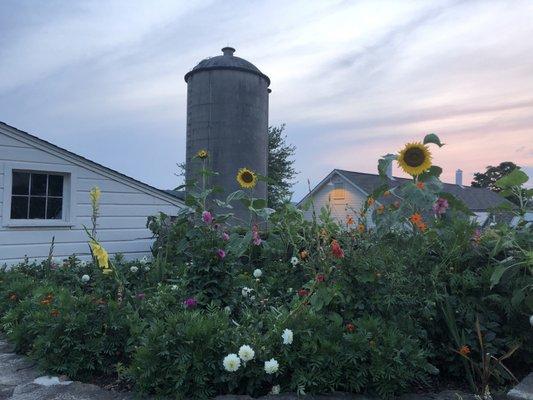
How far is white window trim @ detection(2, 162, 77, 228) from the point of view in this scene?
6.03m

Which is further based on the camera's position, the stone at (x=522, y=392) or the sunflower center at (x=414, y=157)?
the sunflower center at (x=414, y=157)

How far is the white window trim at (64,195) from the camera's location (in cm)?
603

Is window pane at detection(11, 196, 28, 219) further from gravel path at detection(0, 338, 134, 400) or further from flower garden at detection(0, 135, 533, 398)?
gravel path at detection(0, 338, 134, 400)

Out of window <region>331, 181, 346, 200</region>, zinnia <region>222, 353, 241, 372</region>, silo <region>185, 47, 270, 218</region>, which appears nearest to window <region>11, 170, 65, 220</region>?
silo <region>185, 47, 270, 218</region>

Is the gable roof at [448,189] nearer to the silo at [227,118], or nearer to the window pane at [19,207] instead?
the silo at [227,118]

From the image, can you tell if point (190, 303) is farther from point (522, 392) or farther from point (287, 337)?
point (522, 392)

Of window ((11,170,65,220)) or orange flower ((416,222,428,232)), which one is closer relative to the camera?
orange flower ((416,222,428,232))

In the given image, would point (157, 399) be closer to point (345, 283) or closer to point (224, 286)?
point (345, 283)

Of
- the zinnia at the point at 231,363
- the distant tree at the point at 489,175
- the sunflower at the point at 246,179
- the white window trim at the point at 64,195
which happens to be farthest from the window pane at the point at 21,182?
the distant tree at the point at 489,175

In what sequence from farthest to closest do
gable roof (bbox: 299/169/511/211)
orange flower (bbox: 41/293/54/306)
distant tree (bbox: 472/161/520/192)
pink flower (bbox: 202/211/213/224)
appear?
distant tree (bbox: 472/161/520/192), gable roof (bbox: 299/169/511/211), pink flower (bbox: 202/211/213/224), orange flower (bbox: 41/293/54/306)

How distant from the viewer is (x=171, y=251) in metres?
4.97

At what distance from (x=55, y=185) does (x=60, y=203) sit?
0.26 meters

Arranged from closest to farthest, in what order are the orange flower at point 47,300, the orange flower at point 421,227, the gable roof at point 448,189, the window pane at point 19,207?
the orange flower at point 421,227, the orange flower at point 47,300, the window pane at point 19,207, the gable roof at point 448,189

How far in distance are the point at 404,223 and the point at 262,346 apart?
159cm
